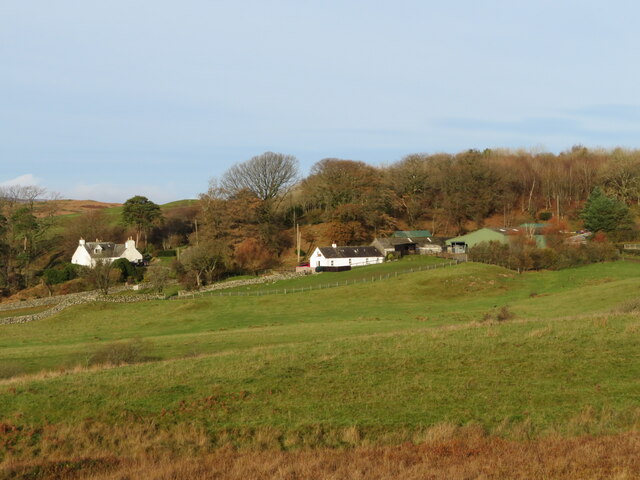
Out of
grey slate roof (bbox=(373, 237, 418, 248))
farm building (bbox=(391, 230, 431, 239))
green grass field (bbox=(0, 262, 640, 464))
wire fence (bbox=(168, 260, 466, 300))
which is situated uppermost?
farm building (bbox=(391, 230, 431, 239))

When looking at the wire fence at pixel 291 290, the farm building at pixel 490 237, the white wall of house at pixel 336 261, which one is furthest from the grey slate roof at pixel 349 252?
the wire fence at pixel 291 290

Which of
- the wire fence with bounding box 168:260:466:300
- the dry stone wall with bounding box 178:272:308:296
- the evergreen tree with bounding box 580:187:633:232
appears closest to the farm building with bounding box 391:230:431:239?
the evergreen tree with bounding box 580:187:633:232

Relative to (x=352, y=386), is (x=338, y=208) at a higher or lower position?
higher

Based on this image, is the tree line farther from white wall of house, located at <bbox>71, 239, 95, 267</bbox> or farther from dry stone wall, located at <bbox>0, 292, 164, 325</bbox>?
dry stone wall, located at <bbox>0, 292, 164, 325</bbox>

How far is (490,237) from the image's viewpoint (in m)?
88.4

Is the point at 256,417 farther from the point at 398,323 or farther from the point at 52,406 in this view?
the point at 398,323

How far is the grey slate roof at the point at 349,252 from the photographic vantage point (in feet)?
289

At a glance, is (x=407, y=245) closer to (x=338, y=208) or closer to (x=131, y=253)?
(x=338, y=208)

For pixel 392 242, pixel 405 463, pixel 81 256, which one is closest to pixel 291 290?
pixel 392 242

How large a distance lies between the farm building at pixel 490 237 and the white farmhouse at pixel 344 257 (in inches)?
531

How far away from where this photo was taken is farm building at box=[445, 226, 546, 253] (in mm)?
79963

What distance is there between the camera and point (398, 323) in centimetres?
3984

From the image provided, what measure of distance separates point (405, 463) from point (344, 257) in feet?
249

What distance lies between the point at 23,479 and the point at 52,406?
5.20m
